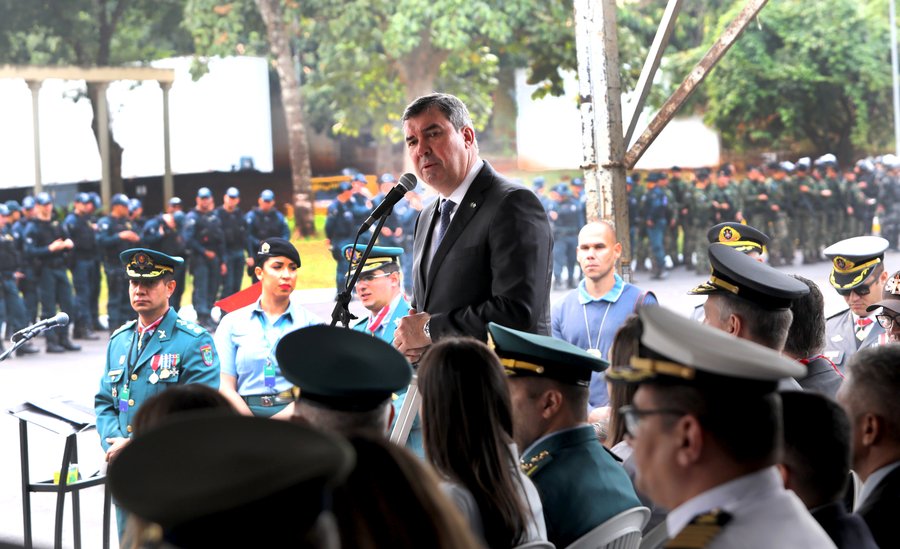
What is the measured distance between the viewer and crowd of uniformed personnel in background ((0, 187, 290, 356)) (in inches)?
579

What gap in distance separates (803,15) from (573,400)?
67.3 feet

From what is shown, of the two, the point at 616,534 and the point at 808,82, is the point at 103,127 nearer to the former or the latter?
the point at 808,82

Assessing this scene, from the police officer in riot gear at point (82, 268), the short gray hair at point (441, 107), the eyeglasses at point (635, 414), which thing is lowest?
the police officer in riot gear at point (82, 268)

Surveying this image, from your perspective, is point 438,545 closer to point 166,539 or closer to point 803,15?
point 166,539

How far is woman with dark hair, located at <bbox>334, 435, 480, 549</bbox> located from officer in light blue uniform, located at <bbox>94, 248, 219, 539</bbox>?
3643mm

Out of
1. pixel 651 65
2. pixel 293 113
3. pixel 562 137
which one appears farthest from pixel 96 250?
pixel 651 65

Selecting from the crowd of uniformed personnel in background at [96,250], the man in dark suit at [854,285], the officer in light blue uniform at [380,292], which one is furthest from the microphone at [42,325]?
the crowd of uniformed personnel in background at [96,250]

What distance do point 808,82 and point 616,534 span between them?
804 inches

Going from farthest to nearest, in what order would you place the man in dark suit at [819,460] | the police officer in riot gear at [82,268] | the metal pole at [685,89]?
the police officer in riot gear at [82,268] → the metal pole at [685,89] → the man in dark suit at [819,460]

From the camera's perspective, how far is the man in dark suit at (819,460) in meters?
2.12

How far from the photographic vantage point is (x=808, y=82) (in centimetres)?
→ 2162

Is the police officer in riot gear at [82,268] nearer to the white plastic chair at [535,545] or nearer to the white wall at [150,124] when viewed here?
the white wall at [150,124]

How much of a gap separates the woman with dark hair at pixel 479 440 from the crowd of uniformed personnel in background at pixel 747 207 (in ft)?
51.4

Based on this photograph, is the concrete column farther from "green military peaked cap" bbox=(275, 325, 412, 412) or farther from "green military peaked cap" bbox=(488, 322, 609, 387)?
"green military peaked cap" bbox=(275, 325, 412, 412)
